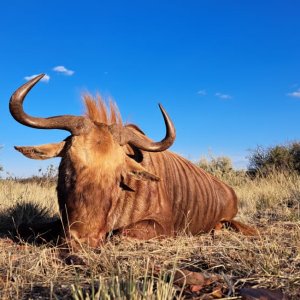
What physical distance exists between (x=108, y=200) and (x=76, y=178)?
364mm

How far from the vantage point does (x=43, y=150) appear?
5.07 meters

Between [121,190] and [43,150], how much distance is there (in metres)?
0.97

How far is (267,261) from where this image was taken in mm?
3297

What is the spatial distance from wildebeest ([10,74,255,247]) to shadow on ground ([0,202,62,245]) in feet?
2.72

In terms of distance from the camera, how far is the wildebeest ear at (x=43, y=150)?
16.6ft

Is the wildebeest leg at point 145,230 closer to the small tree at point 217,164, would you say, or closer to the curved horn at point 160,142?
the curved horn at point 160,142

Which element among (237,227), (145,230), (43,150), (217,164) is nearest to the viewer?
(43,150)

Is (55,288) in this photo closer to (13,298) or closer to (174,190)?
(13,298)

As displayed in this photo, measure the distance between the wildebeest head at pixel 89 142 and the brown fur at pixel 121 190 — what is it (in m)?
0.01

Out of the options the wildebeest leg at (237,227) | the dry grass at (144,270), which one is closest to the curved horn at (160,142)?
the dry grass at (144,270)

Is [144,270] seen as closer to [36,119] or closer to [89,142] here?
[89,142]

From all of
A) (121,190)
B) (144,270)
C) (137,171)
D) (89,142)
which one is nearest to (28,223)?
(121,190)

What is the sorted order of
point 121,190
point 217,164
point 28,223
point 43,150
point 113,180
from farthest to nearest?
point 217,164
point 28,223
point 121,190
point 43,150
point 113,180

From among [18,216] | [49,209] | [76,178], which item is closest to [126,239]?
[76,178]
